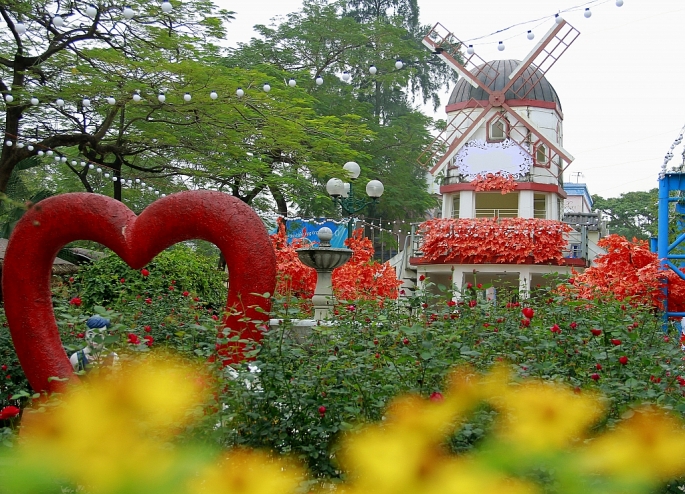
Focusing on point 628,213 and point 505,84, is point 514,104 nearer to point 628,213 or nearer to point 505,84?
point 505,84

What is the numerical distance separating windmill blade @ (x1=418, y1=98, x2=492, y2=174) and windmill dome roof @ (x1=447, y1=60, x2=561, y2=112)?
1.24 ft

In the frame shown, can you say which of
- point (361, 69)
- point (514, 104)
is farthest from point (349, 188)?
point (361, 69)

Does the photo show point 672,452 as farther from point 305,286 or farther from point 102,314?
point 305,286

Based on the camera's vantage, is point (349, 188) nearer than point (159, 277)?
No

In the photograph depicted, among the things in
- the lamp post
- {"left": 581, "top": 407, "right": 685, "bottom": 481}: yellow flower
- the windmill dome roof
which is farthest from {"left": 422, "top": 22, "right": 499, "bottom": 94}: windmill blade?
{"left": 581, "top": 407, "right": 685, "bottom": 481}: yellow flower

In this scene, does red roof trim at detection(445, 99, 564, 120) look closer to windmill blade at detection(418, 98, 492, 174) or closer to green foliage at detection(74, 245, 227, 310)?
windmill blade at detection(418, 98, 492, 174)

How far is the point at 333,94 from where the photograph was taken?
25.8m

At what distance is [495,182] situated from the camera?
2334cm

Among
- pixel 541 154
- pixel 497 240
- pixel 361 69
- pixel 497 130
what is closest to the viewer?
pixel 497 240

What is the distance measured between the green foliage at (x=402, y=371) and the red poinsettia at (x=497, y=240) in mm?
15107

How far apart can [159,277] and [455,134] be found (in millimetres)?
14760

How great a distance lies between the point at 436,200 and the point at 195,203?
2402 centimetres

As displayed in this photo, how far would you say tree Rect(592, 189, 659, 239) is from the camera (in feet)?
167

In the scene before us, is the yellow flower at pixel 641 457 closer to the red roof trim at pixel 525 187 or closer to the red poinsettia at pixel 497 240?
the red poinsettia at pixel 497 240
